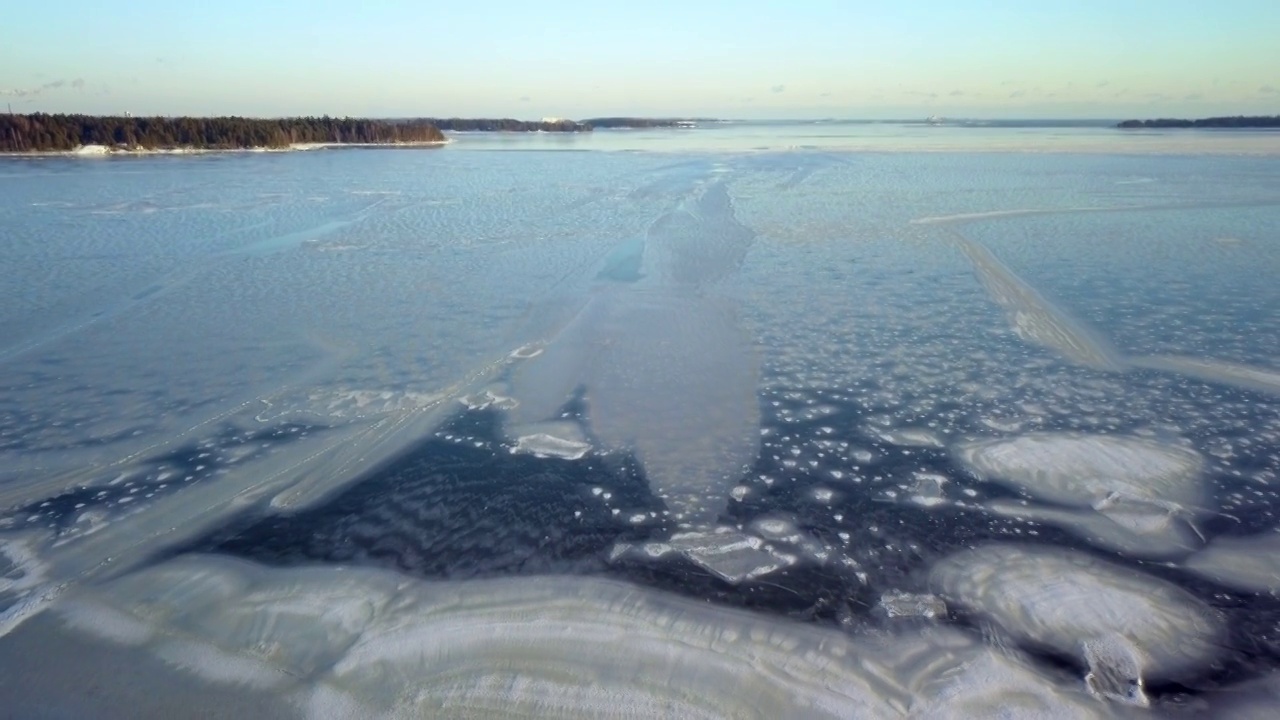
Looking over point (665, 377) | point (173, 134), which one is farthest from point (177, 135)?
point (665, 377)

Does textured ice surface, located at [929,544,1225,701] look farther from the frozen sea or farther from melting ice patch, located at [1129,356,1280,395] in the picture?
melting ice patch, located at [1129,356,1280,395]

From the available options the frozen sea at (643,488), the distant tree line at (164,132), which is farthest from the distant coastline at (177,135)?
the frozen sea at (643,488)

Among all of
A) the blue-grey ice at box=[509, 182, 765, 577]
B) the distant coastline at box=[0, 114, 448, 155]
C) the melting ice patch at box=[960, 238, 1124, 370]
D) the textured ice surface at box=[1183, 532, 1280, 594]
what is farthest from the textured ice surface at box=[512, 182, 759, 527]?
the distant coastline at box=[0, 114, 448, 155]

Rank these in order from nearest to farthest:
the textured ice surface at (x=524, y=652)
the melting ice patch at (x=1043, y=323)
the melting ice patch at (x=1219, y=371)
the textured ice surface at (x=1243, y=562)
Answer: the textured ice surface at (x=524, y=652)
the textured ice surface at (x=1243, y=562)
the melting ice patch at (x=1219, y=371)
the melting ice patch at (x=1043, y=323)

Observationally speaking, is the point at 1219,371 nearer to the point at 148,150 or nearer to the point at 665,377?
the point at 665,377

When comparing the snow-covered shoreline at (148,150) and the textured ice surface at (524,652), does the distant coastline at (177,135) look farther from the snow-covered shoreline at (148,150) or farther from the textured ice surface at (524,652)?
the textured ice surface at (524,652)

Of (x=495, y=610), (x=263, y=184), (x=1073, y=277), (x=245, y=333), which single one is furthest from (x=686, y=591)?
(x=263, y=184)

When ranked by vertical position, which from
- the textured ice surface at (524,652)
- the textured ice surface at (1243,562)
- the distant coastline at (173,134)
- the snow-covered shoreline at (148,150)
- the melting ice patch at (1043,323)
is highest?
the distant coastline at (173,134)
